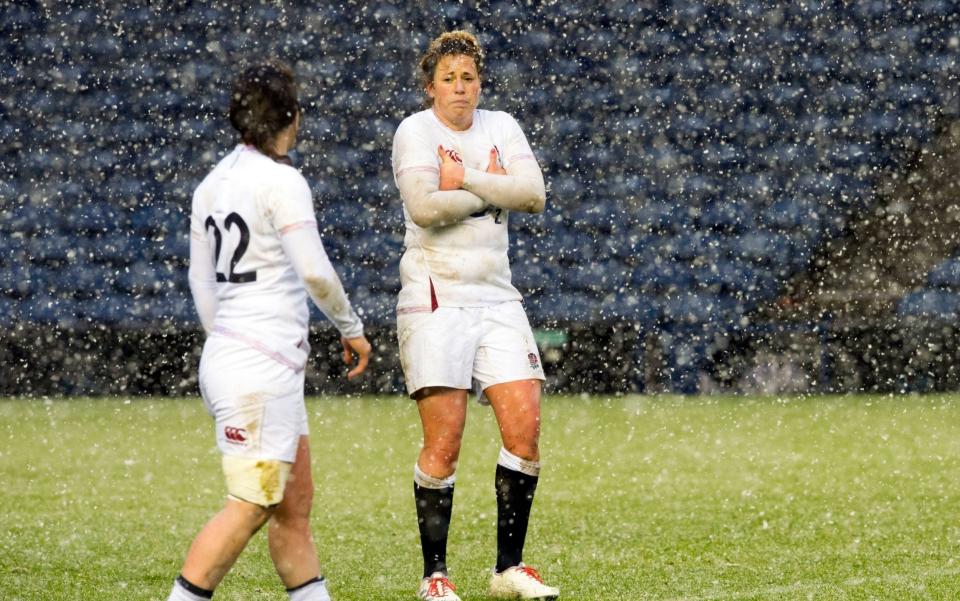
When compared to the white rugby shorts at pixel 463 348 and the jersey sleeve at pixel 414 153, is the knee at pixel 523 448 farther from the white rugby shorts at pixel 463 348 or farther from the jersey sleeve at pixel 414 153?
the jersey sleeve at pixel 414 153

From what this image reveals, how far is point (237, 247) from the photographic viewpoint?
3553 mm

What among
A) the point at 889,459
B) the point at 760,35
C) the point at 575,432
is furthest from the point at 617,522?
the point at 760,35

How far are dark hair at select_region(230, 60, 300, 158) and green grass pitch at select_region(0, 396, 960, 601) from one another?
1688 mm

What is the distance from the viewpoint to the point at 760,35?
448 inches

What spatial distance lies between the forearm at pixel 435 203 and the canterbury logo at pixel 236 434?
1.18m

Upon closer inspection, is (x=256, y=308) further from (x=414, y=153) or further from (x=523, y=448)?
(x=523, y=448)

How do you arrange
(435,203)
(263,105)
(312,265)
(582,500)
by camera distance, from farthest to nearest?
(582,500) → (435,203) → (263,105) → (312,265)

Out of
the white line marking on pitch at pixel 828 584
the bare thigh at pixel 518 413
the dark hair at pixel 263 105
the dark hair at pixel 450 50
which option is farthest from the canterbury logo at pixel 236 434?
the white line marking on pitch at pixel 828 584

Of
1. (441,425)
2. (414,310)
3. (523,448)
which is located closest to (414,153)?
(414,310)

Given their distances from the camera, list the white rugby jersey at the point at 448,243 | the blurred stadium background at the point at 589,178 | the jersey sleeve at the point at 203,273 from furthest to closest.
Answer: the blurred stadium background at the point at 589,178 < the white rugby jersey at the point at 448,243 < the jersey sleeve at the point at 203,273

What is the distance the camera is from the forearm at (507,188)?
4.50 meters

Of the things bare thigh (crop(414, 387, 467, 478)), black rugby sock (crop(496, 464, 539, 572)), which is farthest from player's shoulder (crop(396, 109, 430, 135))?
black rugby sock (crop(496, 464, 539, 572))

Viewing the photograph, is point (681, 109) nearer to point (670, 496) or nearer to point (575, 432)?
point (575, 432)

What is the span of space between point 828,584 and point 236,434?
2.14 m
